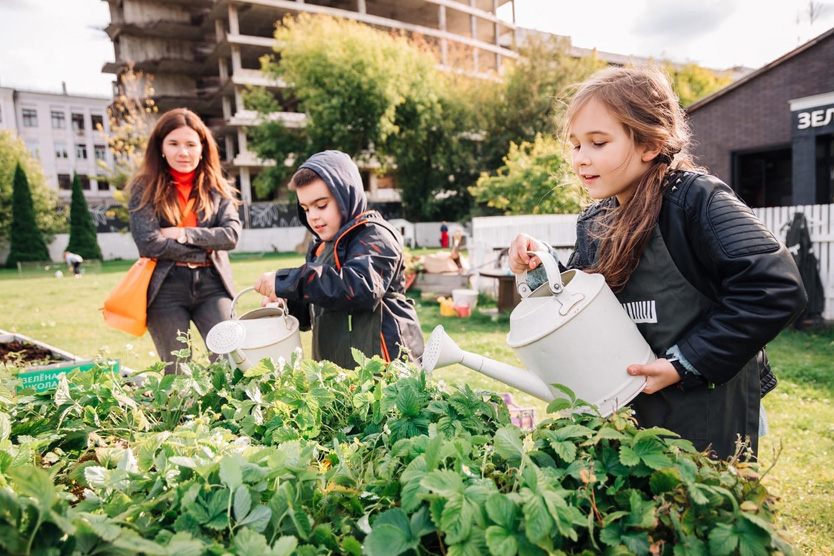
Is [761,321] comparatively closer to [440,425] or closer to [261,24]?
[440,425]

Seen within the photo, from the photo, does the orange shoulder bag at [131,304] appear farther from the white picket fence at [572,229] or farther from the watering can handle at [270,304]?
the white picket fence at [572,229]

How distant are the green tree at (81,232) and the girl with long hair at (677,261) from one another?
97.6ft

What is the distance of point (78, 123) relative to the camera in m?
52.8

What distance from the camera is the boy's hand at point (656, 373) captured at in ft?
4.06

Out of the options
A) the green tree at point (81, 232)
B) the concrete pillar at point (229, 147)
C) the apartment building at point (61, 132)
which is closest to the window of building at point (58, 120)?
the apartment building at point (61, 132)

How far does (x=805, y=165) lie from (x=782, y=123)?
1.94 meters

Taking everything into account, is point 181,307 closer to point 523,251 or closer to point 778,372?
point 523,251

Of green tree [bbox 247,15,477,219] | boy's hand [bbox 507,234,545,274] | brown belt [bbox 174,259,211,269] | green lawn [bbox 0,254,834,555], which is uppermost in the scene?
green tree [bbox 247,15,477,219]

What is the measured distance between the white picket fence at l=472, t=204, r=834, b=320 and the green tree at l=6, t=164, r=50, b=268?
2579 cm

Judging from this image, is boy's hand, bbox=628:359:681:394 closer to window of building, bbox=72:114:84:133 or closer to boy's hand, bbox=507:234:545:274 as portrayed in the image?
boy's hand, bbox=507:234:545:274

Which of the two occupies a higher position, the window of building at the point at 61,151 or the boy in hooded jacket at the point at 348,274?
the window of building at the point at 61,151

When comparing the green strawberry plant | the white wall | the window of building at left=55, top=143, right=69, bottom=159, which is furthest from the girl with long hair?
the window of building at left=55, top=143, right=69, bottom=159

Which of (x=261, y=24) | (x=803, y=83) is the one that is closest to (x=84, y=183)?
(x=261, y=24)

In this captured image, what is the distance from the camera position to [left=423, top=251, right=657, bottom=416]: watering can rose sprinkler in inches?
Result: 46.8
